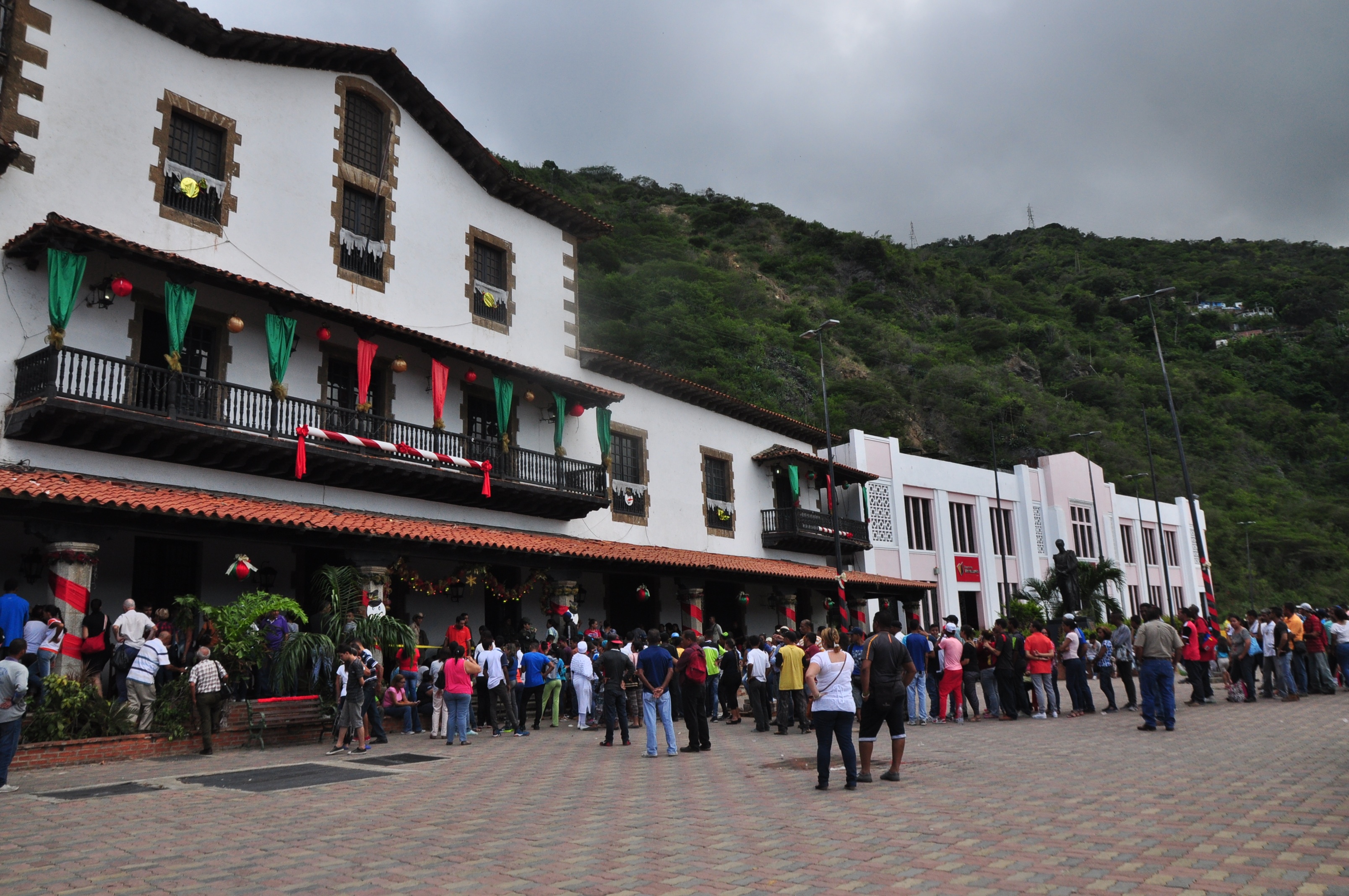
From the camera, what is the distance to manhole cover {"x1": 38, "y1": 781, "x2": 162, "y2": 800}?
9.27 m

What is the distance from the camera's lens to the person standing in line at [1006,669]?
54.1ft

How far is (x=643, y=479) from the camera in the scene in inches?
1043

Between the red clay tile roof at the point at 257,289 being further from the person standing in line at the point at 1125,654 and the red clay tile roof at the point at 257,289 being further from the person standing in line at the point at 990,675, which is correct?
the person standing in line at the point at 1125,654

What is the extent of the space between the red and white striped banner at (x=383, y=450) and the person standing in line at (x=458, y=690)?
5059 millimetres

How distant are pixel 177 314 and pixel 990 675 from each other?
→ 597 inches

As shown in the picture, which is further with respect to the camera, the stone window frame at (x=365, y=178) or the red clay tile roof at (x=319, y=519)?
the stone window frame at (x=365, y=178)

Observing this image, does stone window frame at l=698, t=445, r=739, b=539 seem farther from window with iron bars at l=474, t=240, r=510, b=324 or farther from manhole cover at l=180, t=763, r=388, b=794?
manhole cover at l=180, t=763, r=388, b=794

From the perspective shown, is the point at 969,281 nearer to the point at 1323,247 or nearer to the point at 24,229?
the point at 1323,247

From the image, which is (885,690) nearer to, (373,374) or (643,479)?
(373,374)

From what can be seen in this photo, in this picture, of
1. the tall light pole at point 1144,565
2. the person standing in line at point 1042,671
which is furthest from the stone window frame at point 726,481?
the tall light pole at point 1144,565

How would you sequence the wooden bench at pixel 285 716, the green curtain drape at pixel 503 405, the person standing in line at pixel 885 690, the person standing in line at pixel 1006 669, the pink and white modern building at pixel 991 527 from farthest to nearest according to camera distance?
the pink and white modern building at pixel 991 527 → the green curtain drape at pixel 503 405 → the person standing in line at pixel 1006 669 → the wooden bench at pixel 285 716 → the person standing in line at pixel 885 690

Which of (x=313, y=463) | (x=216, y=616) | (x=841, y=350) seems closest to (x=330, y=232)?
(x=313, y=463)

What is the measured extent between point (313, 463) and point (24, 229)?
18.9 ft

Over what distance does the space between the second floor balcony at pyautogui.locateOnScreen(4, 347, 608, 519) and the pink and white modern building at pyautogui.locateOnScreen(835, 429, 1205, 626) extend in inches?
692
